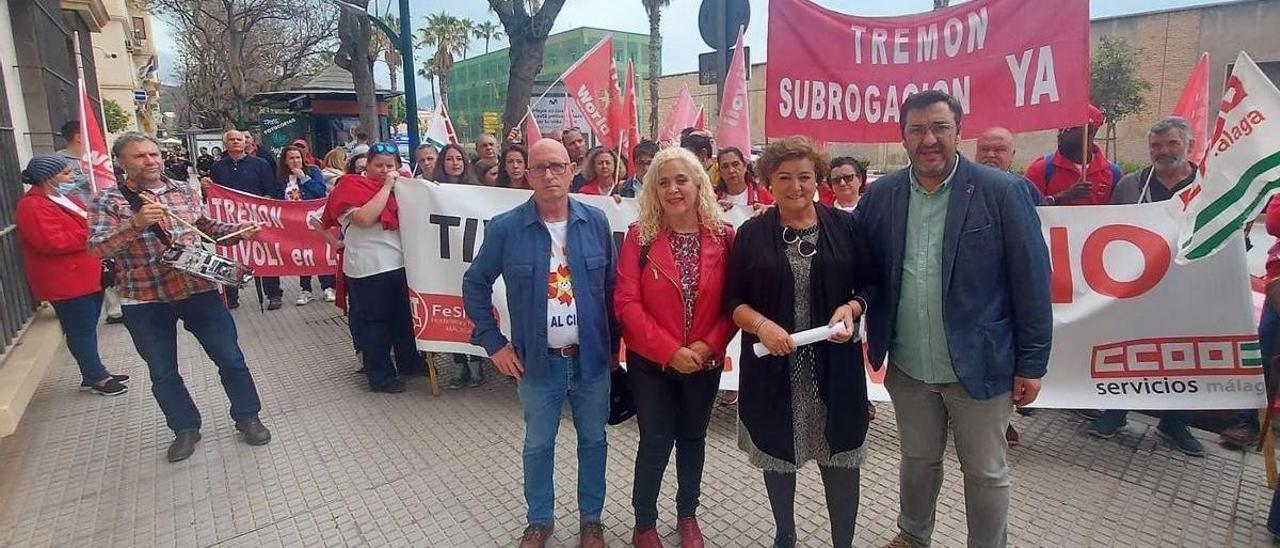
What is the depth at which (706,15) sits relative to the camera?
5793 millimetres

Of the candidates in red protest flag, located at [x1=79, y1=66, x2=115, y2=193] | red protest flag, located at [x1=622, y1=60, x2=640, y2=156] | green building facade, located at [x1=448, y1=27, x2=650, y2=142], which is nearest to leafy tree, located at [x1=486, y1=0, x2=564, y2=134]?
red protest flag, located at [x1=622, y1=60, x2=640, y2=156]

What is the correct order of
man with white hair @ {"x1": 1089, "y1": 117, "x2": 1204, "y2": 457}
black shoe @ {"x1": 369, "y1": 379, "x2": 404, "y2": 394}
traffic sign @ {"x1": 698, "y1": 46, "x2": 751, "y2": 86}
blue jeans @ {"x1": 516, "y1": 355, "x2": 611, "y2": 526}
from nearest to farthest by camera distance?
blue jeans @ {"x1": 516, "y1": 355, "x2": 611, "y2": 526} → man with white hair @ {"x1": 1089, "y1": 117, "x2": 1204, "y2": 457} → black shoe @ {"x1": 369, "y1": 379, "x2": 404, "y2": 394} → traffic sign @ {"x1": 698, "y1": 46, "x2": 751, "y2": 86}

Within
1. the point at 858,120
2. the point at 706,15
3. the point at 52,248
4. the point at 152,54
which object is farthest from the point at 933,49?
the point at 152,54

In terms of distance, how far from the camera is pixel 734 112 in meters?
5.54

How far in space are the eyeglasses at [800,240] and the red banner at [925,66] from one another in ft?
5.37

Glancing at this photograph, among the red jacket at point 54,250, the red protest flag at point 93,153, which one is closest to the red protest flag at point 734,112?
the red protest flag at point 93,153

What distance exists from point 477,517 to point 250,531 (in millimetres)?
1063

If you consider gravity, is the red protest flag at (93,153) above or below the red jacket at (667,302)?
above

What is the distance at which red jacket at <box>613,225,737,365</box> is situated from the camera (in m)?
2.65

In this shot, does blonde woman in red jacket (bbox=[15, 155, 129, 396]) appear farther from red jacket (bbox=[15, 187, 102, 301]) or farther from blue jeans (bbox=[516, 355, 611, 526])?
blue jeans (bbox=[516, 355, 611, 526])

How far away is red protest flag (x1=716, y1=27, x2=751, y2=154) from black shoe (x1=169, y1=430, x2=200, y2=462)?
4.11 metres

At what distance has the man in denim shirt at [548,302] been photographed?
2.82 metres

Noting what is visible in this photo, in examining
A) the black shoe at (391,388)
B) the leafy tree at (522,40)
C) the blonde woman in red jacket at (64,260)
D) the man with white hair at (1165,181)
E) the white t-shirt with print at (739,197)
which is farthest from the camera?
the leafy tree at (522,40)

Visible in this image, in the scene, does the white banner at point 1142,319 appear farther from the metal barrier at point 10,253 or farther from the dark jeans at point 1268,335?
the metal barrier at point 10,253
